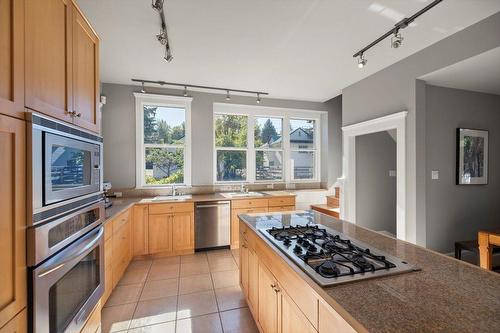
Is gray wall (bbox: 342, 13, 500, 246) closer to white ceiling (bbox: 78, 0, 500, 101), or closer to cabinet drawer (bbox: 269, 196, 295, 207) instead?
white ceiling (bbox: 78, 0, 500, 101)

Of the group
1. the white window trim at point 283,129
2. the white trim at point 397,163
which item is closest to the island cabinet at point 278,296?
the white trim at point 397,163

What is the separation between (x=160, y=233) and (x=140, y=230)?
284 mm

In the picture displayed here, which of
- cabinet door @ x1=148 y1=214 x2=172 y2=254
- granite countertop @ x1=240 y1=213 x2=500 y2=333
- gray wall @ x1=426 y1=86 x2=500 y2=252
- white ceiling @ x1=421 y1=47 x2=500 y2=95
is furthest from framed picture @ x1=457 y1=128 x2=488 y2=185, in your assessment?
cabinet door @ x1=148 y1=214 x2=172 y2=254

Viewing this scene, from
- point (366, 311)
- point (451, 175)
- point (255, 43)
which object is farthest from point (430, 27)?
point (366, 311)

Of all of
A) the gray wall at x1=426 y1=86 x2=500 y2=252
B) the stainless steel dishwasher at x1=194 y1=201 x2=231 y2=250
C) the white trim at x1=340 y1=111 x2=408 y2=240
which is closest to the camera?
the white trim at x1=340 y1=111 x2=408 y2=240

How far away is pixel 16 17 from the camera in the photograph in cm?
85

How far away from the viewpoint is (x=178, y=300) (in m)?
2.36

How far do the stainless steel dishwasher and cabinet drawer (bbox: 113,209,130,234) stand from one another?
983mm

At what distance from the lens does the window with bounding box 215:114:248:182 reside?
14.8 ft

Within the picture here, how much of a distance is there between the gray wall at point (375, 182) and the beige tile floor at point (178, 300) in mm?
2510

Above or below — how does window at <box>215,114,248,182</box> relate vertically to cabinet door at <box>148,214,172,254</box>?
above

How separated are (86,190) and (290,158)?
13.2ft

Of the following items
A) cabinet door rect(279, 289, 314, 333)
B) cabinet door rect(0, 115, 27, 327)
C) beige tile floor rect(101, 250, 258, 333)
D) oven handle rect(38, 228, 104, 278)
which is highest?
cabinet door rect(0, 115, 27, 327)

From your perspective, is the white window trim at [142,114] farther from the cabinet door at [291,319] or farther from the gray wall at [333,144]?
the cabinet door at [291,319]
